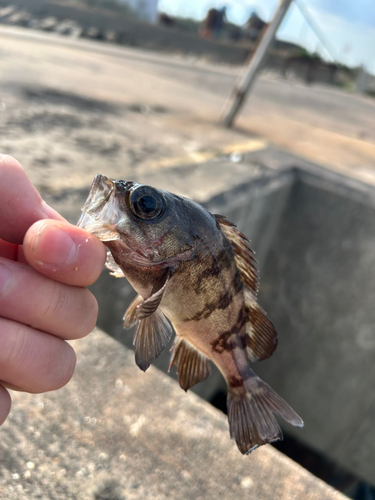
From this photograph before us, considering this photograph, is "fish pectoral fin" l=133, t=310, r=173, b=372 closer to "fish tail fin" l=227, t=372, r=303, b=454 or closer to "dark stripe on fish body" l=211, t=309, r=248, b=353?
"dark stripe on fish body" l=211, t=309, r=248, b=353

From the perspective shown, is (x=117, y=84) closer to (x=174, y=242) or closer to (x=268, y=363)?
(x=268, y=363)

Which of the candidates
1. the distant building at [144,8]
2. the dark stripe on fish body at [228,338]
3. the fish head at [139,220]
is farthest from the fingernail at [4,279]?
the distant building at [144,8]

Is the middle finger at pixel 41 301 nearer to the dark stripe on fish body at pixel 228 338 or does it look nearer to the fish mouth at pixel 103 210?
the fish mouth at pixel 103 210

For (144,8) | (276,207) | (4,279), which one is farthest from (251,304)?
(144,8)

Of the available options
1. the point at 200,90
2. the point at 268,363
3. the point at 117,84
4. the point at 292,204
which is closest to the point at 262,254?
the point at 292,204

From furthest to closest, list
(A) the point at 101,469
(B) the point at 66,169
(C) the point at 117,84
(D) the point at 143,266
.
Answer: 1. (C) the point at 117,84
2. (B) the point at 66,169
3. (A) the point at 101,469
4. (D) the point at 143,266

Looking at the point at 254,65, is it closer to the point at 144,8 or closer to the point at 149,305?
the point at 149,305

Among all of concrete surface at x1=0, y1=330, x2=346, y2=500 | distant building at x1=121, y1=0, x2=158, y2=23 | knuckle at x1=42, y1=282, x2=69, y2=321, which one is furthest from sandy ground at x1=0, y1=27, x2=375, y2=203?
distant building at x1=121, y1=0, x2=158, y2=23

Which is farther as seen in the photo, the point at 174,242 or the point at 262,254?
the point at 262,254
